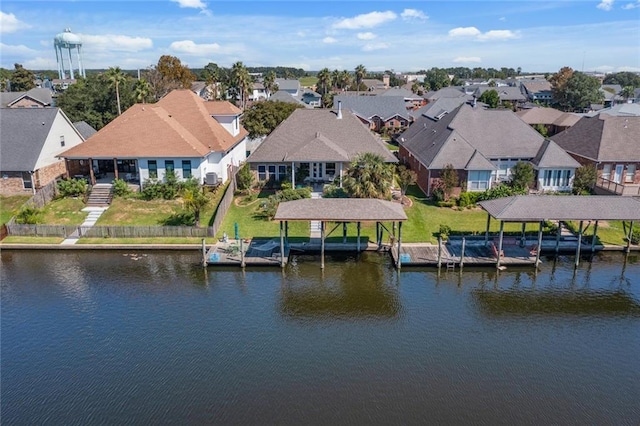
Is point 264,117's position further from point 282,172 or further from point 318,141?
point 318,141

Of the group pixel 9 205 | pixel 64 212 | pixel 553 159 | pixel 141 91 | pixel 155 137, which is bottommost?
pixel 64 212

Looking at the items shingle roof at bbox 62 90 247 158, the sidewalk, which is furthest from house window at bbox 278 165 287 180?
the sidewalk

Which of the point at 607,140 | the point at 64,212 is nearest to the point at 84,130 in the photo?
the point at 64,212

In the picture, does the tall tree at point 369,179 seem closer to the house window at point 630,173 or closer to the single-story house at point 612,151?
the single-story house at point 612,151

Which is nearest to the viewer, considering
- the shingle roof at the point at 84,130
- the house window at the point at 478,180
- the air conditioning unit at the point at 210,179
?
the air conditioning unit at the point at 210,179

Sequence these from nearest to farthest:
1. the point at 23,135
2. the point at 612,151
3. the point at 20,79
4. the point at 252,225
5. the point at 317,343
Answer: the point at 317,343 → the point at 252,225 → the point at 23,135 → the point at 612,151 → the point at 20,79

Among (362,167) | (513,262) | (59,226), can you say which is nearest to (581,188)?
(513,262)

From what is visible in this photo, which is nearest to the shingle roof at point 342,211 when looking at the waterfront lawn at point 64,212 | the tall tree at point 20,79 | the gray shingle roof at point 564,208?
the gray shingle roof at point 564,208
